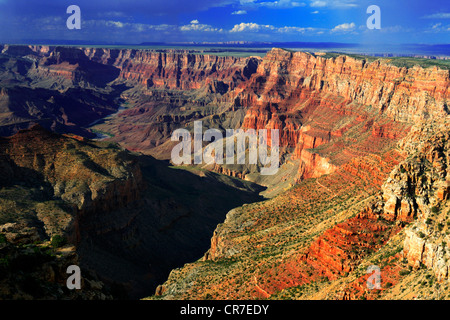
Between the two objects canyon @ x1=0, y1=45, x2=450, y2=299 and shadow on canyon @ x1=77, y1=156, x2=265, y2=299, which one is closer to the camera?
canyon @ x1=0, y1=45, x2=450, y2=299

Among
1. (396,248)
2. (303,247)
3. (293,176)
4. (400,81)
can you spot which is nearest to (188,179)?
(293,176)

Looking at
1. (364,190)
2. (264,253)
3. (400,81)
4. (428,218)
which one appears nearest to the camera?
(428,218)

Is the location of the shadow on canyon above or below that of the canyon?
below

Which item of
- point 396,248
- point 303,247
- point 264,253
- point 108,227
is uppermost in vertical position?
point 396,248

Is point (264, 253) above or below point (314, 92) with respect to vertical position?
below

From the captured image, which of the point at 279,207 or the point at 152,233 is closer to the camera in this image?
the point at 279,207

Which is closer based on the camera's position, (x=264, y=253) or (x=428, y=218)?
(x=428, y=218)

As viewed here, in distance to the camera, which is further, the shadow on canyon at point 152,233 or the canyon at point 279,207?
the shadow on canyon at point 152,233

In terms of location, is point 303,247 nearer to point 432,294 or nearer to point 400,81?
point 432,294

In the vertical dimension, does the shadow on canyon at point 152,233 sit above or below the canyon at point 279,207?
below

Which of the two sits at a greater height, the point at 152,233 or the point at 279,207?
the point at 279,207
